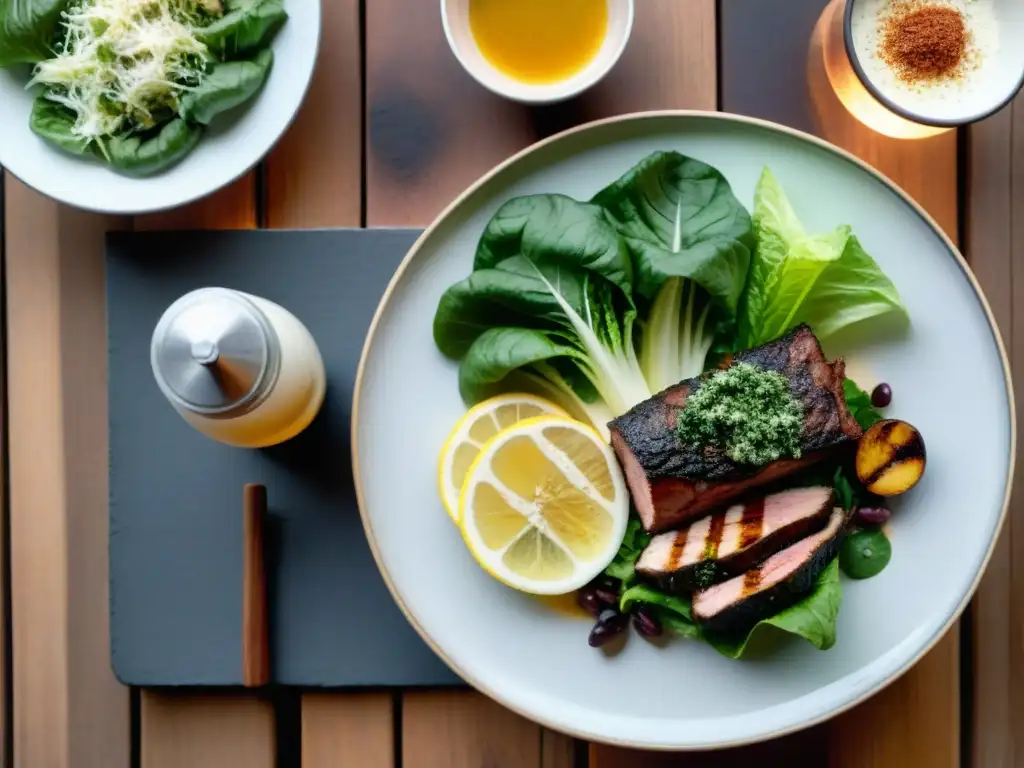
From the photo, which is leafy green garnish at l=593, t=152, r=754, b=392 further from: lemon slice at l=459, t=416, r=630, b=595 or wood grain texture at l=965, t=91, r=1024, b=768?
wood grain texture at l=965, t=91, r=1024, b=768

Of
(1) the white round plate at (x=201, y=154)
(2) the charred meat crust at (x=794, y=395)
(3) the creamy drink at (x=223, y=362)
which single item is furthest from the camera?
(1) the white round plate at (x=201, y=154)

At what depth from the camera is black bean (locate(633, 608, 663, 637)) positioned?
1.23 metres

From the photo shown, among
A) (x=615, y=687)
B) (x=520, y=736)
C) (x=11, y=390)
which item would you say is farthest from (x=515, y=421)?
(x=11, y=390)

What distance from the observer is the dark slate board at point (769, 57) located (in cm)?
138

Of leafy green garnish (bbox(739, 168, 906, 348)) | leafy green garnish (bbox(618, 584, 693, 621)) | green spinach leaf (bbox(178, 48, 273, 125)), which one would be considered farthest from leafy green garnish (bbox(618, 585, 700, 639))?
green spinach leaf (bbox(178, 48, 273, 125))

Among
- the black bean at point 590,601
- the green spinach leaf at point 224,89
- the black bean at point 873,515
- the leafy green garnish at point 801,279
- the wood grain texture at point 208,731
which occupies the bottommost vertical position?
the wood grain texture at point 208,731

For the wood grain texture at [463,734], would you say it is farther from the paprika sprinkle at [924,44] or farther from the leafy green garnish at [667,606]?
the paprika sprinkle at [924,44]

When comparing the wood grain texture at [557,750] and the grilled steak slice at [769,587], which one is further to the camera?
the wood grain texture at [557,750]

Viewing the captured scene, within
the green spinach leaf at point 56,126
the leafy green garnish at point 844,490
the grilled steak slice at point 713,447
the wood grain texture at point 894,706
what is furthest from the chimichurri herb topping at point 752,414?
the green spinach leaf at point 56,126

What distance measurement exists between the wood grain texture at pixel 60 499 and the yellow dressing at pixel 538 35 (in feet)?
2.00

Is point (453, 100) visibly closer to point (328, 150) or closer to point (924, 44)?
point (328, 150)

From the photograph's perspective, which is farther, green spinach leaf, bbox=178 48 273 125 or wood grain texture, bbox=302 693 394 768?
wood grain texture, bbox=302 693 394 768

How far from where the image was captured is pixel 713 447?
3.92 feet

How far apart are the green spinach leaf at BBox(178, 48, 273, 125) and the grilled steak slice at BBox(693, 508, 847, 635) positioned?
0.88m
